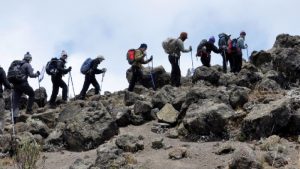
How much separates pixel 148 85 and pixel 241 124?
412 inches

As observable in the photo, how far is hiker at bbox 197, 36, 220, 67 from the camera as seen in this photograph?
2266 cm

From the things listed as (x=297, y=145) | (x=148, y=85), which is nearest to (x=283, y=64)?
(x=148, y=85)

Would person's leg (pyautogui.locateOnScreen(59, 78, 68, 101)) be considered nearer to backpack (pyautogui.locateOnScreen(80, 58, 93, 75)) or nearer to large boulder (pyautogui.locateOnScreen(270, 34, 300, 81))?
backpack (pyautogui.locateOnScreen(80, 58, 93, 75))

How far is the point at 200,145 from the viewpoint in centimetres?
1407

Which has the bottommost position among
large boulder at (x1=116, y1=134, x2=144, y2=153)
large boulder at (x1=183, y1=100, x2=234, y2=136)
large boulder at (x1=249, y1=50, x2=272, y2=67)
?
large boulder at (x1=116, y1=134, x2=144, y2=153)

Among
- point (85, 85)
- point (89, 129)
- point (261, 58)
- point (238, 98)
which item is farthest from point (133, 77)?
point (89, 129)

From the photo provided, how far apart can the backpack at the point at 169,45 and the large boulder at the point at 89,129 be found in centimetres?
602

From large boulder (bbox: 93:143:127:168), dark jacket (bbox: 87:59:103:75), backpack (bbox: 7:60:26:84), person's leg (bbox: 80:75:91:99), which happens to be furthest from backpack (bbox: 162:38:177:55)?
large boulder (bbox: 93:143:127:168)

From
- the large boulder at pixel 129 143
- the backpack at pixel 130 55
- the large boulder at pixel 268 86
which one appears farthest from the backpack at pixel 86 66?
the large boulder at pixel 129 143

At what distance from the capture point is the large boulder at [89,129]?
49.6 ft

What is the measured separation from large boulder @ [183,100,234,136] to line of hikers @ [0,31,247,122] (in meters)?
6.46

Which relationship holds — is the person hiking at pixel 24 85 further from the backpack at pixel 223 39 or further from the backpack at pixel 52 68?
the backpack at pixel 223 39

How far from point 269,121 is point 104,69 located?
10.2 metres

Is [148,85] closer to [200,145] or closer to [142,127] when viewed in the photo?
[142,127]
